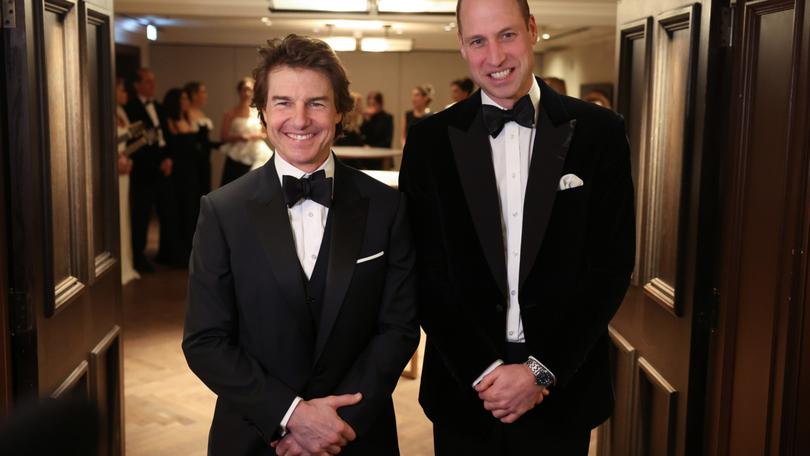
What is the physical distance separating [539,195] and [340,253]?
1.50ft

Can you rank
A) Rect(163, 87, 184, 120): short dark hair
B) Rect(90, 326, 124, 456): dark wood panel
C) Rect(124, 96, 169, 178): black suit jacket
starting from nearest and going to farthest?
Rect(90, 326, 124, 456): dark wood panel < Rect(124, 96, 169, 178): black suit jacket < Rect(163, 87, 184, 120): short dark hair

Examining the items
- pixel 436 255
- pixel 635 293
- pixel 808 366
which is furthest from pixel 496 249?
pixel 635 293

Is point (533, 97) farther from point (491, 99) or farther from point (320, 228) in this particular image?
point (320, 228)

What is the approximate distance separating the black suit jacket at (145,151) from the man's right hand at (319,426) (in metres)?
6.08

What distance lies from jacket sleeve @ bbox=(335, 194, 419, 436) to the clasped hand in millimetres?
24

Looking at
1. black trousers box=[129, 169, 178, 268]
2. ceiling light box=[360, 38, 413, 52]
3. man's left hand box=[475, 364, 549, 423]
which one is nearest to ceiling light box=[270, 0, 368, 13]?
black trousers box=[129, 169, 178, 268]

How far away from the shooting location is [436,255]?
6.61 ft

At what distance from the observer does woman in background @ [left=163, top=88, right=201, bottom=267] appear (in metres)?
7.98

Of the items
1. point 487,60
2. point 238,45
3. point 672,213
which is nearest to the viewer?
point 487,60

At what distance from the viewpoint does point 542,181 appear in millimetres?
1982

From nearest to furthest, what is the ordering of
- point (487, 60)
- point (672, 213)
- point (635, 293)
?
1. point (487, 60)
2. point (672, 213)
3. point (635, 293)

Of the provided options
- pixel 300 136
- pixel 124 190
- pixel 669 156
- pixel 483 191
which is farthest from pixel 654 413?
pixel 124 190

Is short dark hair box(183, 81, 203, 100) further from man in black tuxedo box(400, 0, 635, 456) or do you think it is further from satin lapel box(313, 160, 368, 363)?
satin lapel box(313, 160, 368, 363)

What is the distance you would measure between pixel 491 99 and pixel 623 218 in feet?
1.30
